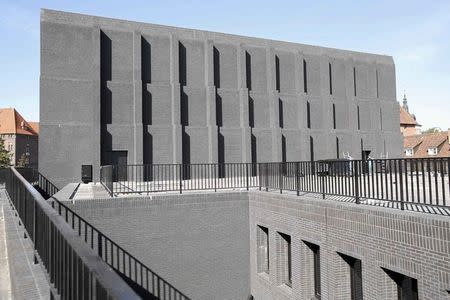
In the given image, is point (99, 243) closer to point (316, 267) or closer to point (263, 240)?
point (263, 240)

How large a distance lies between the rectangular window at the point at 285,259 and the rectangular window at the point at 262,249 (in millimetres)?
1313

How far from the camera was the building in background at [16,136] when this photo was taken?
7369cm

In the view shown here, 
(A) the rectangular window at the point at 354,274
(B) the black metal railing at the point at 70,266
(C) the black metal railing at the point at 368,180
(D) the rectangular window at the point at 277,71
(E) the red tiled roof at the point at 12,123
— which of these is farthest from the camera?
(E) the red tiled roof at the point at 12,123

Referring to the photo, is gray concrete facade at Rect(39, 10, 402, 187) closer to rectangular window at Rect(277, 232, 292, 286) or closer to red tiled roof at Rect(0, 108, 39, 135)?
rectangular window at Rect(277, 232, 292, 286)

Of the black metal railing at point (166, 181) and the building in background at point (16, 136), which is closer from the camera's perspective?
the black metal railing at point (166, 181)

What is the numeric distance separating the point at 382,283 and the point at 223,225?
7.03m

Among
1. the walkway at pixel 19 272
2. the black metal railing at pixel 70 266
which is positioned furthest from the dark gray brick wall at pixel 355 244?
the walkway at pixel 19 272

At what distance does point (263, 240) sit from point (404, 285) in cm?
636

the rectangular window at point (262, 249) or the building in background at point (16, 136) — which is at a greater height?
the building in background at point (16, 136)

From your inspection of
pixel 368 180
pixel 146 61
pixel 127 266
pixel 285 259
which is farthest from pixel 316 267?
pixel 146 61

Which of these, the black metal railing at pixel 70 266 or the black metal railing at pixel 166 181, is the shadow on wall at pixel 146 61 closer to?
the black metal railing at pixel 166 181

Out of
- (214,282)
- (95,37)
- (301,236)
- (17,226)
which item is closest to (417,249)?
(301,236)

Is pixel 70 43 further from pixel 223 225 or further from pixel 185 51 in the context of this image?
pixel 223 225

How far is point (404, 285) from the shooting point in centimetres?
754
